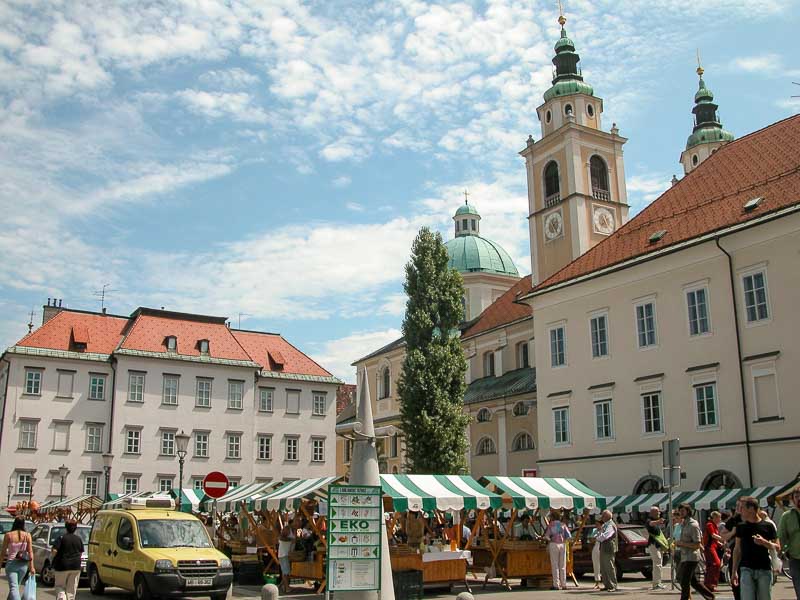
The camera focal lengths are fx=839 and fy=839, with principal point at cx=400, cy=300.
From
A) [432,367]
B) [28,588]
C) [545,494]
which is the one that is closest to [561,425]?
[432,367]

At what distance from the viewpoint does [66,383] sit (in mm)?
49250

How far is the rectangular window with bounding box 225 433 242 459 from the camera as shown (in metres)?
52.8

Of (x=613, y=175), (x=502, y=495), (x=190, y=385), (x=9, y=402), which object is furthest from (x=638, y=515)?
(x=9, y=402)

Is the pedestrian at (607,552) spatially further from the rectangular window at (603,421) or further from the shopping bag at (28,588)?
the rectangular window at (603,421)

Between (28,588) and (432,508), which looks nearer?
(28,588)

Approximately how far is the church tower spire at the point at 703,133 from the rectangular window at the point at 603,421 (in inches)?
1426

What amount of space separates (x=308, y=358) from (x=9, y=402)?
1979cm

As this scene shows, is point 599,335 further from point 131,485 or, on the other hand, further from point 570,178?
point 131,485

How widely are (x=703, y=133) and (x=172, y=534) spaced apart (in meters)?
58.1

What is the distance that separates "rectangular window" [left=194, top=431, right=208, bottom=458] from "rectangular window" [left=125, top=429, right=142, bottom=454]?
3.38m

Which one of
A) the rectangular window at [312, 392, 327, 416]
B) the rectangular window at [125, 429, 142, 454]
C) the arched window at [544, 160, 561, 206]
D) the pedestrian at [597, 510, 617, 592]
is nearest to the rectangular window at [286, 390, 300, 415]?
the rectangular window at [312, 392, 327, 416]

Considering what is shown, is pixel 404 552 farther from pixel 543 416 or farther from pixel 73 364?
pixel 73 364

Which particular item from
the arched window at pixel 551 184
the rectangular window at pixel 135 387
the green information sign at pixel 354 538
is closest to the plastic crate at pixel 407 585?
the green information sign at pixel 354 538

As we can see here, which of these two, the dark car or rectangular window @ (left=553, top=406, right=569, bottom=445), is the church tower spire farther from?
the dark car
